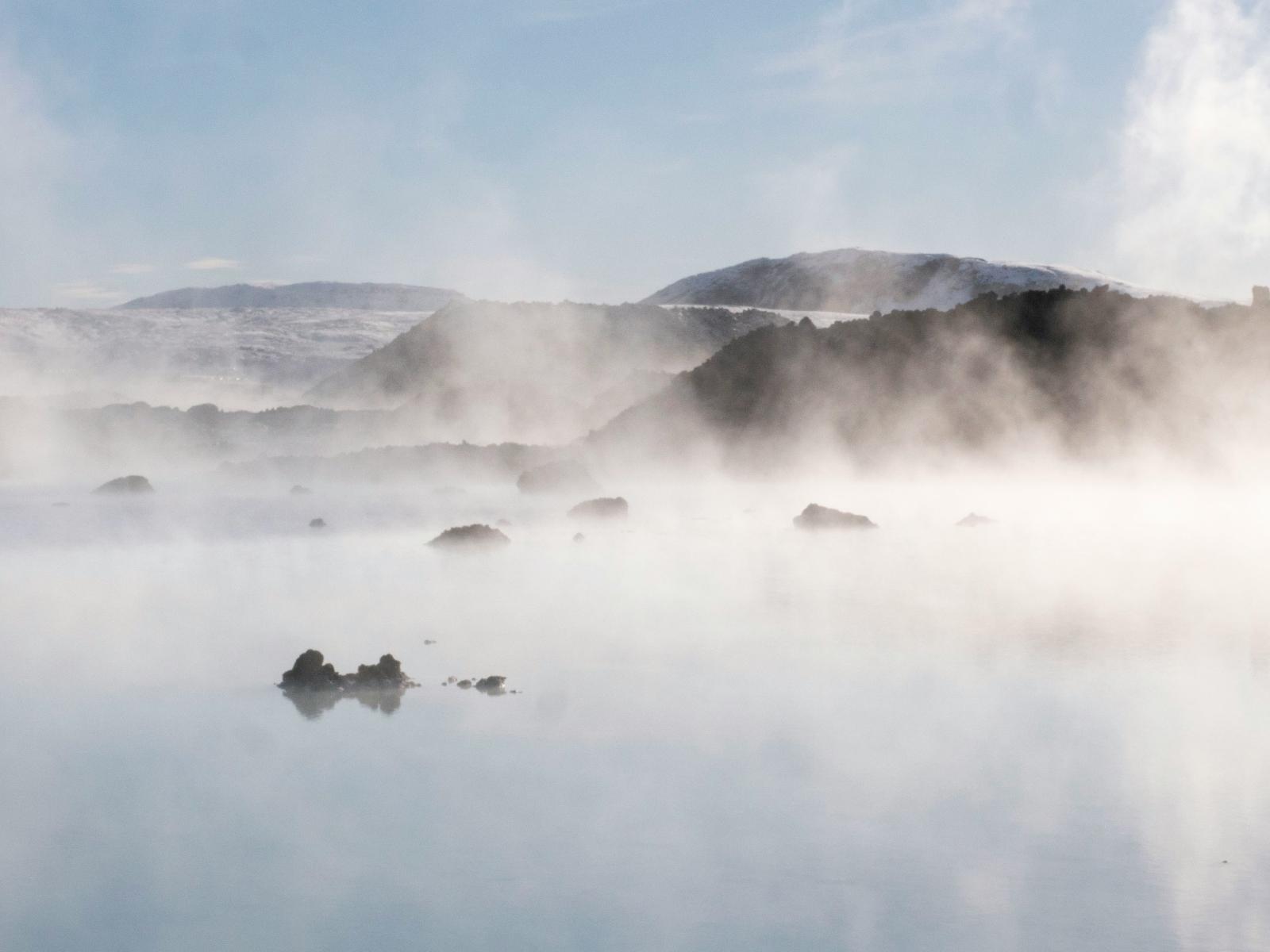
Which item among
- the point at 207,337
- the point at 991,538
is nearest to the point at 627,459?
the point at 991,538

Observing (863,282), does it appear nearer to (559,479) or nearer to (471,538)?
(559,479)

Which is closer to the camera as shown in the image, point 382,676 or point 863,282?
point 382,676

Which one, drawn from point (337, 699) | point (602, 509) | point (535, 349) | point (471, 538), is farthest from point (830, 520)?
point (535, 349)

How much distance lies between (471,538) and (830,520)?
321 inches

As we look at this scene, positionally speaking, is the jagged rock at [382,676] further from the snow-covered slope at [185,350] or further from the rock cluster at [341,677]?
the snow-covered slope at [185,350]

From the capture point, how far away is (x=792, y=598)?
72.6ft

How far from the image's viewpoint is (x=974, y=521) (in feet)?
112

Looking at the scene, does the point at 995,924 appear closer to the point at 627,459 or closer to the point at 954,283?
the point at 627,459

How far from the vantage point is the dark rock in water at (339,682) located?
14.6 meters

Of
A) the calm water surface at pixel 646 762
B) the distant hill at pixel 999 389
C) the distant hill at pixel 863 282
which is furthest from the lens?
the distant hill at pixel 863 282

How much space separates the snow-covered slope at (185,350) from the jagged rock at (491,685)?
95199mm

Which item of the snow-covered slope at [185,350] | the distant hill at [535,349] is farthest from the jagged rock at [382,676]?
A: the snow-covered slope at [185,350]

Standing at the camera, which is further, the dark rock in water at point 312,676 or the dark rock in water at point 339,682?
the dark rock in water at point 312,676

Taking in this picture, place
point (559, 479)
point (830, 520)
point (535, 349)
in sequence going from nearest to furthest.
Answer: point (830, 520), point (559, 479), point (535, 349)
